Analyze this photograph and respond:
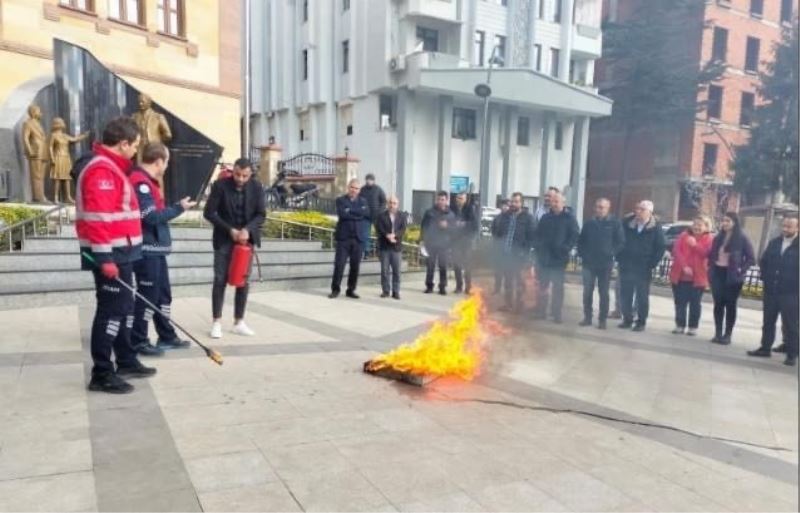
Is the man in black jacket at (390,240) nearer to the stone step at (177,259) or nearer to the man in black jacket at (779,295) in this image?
the stone step at (177,259)

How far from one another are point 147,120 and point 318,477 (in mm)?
11491

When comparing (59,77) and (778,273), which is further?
(59,77)

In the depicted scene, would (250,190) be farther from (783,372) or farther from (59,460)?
(783,372)

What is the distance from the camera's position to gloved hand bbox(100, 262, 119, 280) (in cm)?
381

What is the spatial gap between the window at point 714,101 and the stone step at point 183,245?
8360 mm

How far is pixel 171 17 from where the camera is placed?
15.4 metres

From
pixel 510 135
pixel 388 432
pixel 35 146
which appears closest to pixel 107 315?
pixel 388 432

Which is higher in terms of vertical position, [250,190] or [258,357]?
[250,190]

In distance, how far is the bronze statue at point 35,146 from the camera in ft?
36.5

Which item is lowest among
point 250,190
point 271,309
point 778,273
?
point 271,309

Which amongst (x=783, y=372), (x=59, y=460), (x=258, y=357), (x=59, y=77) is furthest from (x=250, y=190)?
(x=59, y=77)

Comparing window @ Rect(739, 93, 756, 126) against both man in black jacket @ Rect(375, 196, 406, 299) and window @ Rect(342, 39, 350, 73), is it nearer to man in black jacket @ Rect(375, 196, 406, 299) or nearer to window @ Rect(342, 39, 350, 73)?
window @ Rect(342, 39, 350, 73)

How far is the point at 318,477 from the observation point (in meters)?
2.89

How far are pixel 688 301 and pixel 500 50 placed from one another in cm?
541
